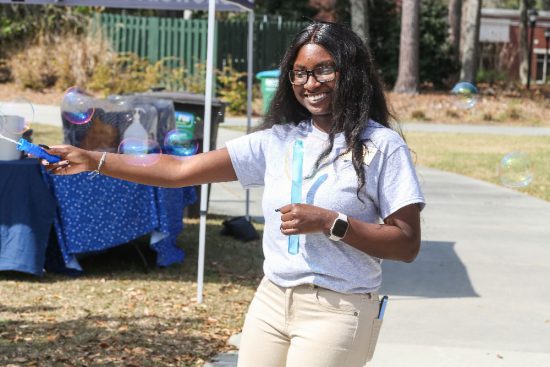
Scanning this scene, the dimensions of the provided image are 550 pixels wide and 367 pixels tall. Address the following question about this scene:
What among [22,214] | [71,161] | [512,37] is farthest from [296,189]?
[512,37]

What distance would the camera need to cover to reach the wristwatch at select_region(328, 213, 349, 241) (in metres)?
2.96

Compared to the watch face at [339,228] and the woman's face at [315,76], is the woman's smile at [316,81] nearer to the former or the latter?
the woman's face at [315,76]

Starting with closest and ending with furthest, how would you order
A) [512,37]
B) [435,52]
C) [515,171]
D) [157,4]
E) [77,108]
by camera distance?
1. [77,108]
2. [515,171]
3. [157,4]
4. [435,52]
5. [512,37]

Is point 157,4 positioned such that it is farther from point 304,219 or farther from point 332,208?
A: point 304,219

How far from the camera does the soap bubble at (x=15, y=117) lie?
13.9ft

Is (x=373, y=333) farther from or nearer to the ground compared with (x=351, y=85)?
nearer to the ground

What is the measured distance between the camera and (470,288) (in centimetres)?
788

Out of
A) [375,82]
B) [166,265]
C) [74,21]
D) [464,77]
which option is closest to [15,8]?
[74,21]

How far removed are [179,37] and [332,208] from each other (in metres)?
23.1

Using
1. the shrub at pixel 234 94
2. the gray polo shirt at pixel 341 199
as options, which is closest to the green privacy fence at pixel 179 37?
the shrub at pixel 234 94

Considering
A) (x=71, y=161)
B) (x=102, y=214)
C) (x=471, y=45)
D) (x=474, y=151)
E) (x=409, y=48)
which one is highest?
(x=471, y=45)

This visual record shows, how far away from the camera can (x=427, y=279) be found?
8141 millimetres

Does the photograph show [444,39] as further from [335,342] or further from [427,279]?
[335,342]

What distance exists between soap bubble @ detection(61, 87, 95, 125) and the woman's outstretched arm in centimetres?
197
